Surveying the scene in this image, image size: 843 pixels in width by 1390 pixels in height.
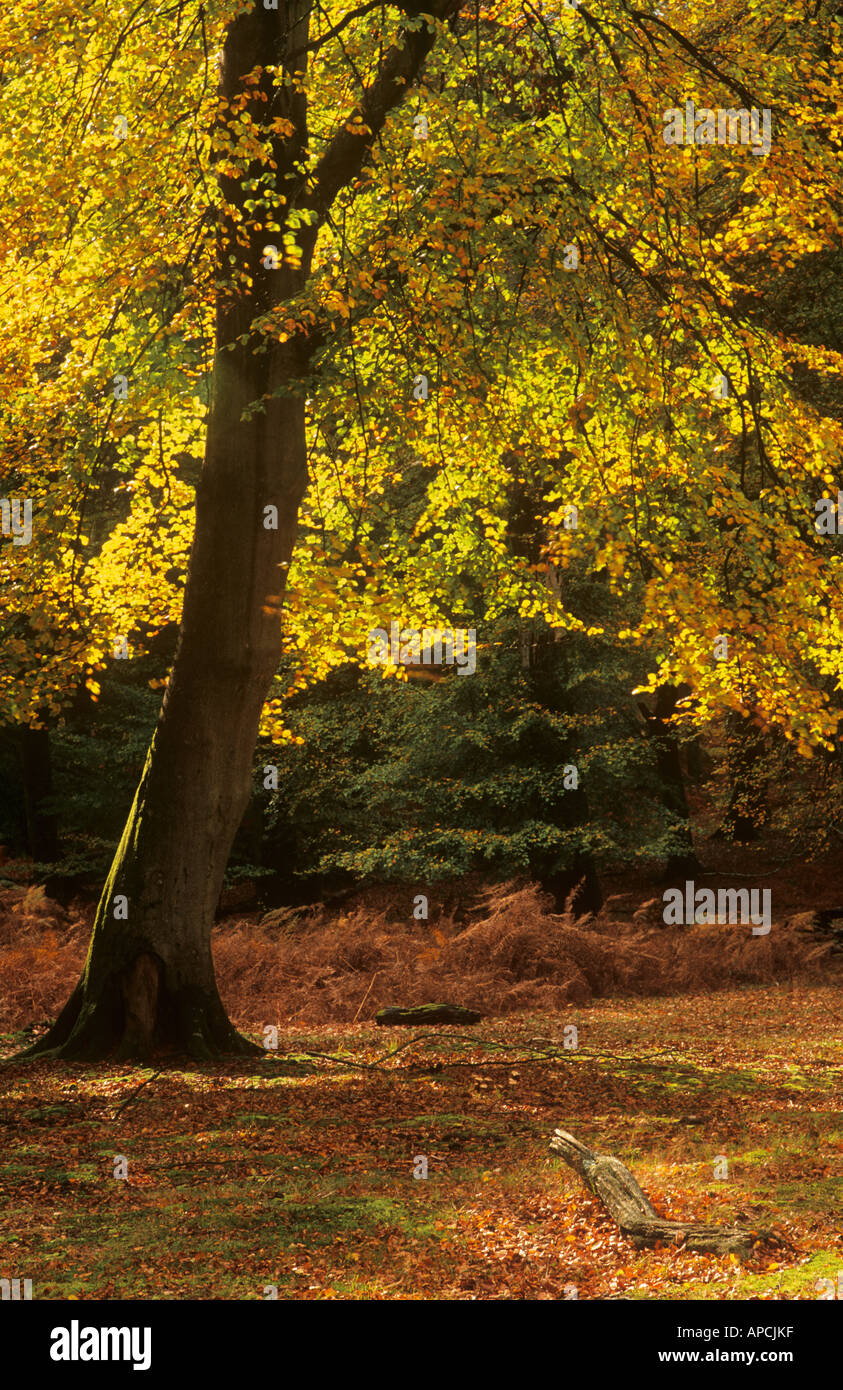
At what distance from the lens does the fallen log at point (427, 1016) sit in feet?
45.8

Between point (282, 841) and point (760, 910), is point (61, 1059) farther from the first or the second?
point (760, 910)

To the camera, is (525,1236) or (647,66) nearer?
(525,1236)

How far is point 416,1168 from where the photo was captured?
715 cm

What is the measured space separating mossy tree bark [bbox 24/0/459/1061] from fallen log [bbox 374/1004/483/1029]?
137 inches

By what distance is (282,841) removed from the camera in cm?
2455

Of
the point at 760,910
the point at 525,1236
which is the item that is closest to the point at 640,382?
the point at 525,1236

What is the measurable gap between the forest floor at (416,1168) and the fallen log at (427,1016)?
1.37 m

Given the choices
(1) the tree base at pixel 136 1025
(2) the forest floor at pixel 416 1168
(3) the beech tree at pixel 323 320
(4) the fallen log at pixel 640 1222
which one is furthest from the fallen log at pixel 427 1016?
(4) the fallen log at pixel 640 1222

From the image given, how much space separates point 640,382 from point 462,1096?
241 inches

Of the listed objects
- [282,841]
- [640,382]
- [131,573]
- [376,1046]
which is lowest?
[376,1046]

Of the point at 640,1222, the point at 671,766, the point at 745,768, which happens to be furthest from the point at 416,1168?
the point at 671,766

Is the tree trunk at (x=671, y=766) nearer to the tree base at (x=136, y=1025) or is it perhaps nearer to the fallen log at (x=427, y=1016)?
the fallen log at (x=427, y=1016)
